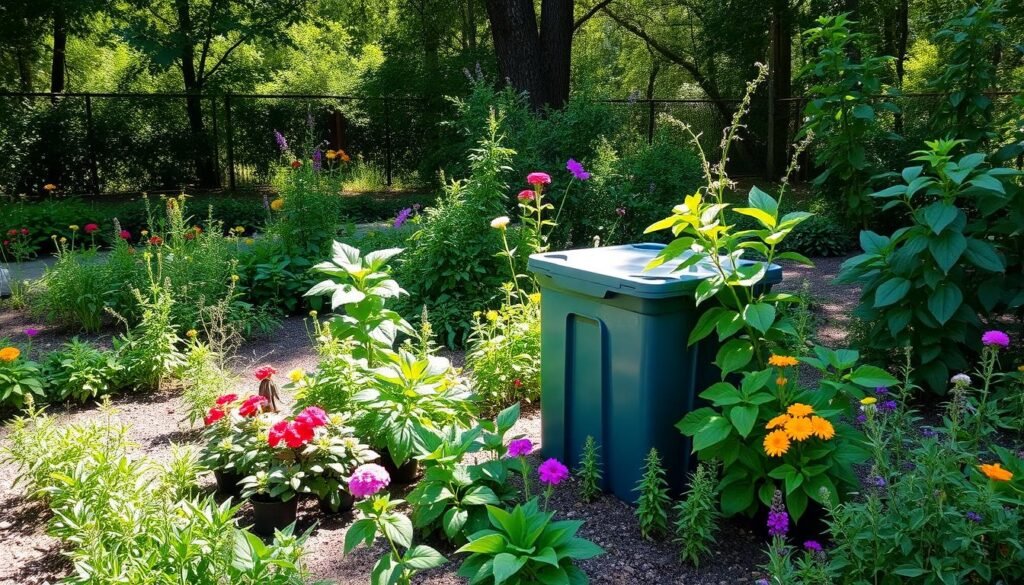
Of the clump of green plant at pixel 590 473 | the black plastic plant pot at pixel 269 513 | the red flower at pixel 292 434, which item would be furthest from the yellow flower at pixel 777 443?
the black plastic plant pot at pixel 269 513

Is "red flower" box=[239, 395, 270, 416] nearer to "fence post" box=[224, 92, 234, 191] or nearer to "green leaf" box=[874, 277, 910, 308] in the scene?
"green leaf" box=[874, 277, 910, 308]

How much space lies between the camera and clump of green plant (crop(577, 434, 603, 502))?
2.99m

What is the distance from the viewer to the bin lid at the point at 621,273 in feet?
8.82

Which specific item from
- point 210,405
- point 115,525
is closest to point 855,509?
point 115,525

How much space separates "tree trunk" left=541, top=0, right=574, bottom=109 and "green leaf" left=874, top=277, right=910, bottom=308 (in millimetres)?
7954

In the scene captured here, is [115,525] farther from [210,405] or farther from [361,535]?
[210,405]

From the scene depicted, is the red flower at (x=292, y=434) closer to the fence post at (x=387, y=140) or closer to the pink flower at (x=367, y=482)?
the pink flower at (x=367, y=482)

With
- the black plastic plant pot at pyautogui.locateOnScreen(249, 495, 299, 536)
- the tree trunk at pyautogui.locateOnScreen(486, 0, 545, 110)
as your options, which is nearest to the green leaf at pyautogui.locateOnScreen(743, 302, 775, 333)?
the black plastic plant pot at pyautogui.locateOnScreen(249, 495, 299, 536)

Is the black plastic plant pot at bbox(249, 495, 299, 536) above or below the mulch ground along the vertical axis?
above

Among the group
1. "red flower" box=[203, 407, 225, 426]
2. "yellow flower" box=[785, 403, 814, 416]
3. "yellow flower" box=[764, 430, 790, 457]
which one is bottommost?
"red flower" box=[203, 407, 225, 426]

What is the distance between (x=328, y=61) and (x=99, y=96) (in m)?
16.7

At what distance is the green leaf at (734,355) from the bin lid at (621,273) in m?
0.25

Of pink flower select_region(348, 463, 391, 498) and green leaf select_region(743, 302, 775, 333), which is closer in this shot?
pink flower select_region(348, 463, 391, 498)

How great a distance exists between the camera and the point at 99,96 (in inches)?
537
